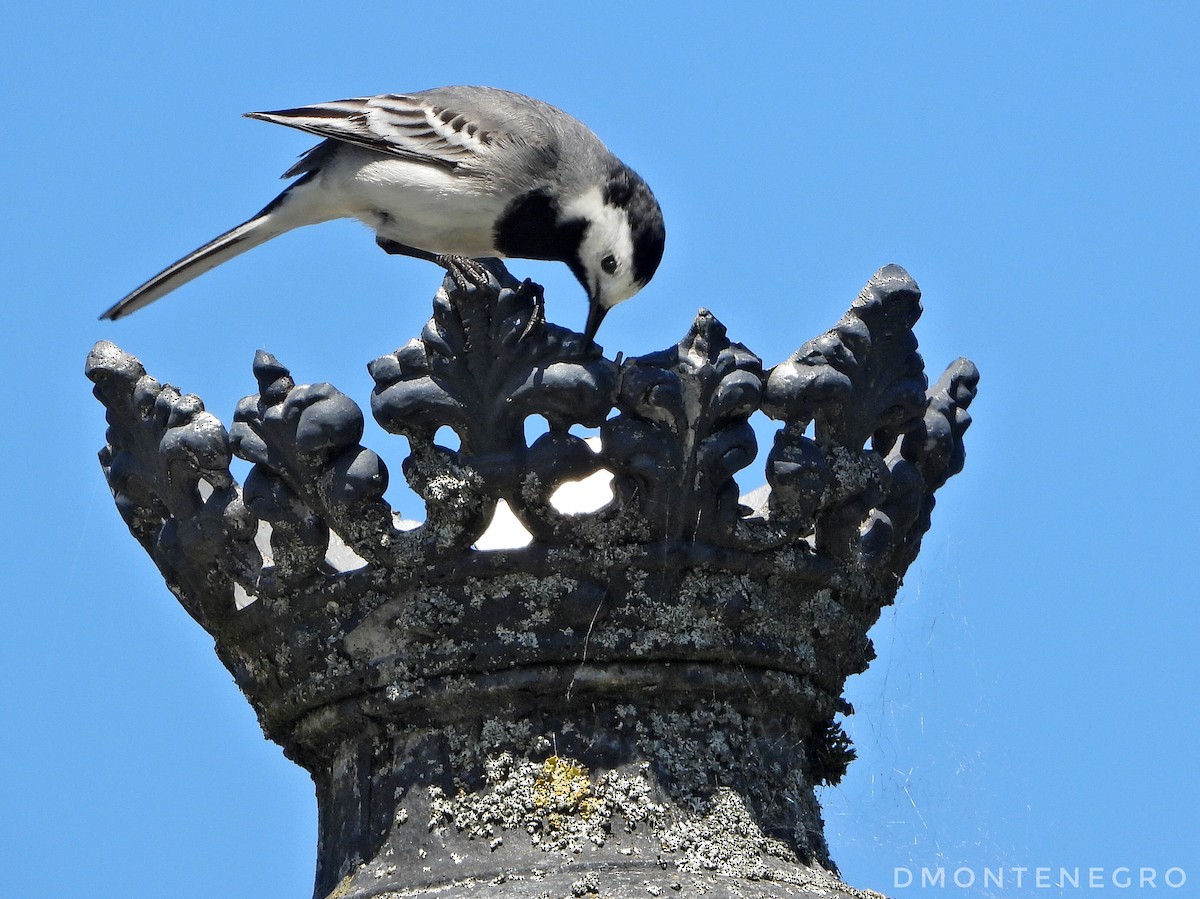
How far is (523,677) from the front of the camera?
3.23m

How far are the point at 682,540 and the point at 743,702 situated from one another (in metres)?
0.44

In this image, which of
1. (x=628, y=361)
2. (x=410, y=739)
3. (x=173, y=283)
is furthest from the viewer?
(x=173, y=283)

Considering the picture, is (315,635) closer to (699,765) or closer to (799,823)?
(699,765)

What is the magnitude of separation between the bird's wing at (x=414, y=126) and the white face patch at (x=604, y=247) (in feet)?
0.95

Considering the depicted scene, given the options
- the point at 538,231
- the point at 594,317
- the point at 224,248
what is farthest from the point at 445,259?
the point at 224,248

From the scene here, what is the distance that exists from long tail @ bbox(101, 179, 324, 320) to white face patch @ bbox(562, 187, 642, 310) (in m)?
1.02

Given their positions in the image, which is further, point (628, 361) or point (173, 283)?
point (173, 283)

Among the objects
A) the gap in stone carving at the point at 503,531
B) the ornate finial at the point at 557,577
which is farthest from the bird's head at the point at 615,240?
the ornate finial at the point at 557,577

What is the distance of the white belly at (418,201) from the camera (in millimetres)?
4738

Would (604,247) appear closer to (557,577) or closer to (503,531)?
(503,531)

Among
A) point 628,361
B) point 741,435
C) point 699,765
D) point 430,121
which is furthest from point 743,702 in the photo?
point 430,121

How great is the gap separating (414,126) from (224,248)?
757mm

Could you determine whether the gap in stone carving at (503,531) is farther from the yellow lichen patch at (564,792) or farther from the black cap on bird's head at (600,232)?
the yellow lichen patch at (564,792)

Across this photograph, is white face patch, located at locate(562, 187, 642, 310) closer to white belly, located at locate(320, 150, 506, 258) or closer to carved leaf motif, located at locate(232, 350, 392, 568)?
white belly, located at locate(320, 150, 506, 258)
